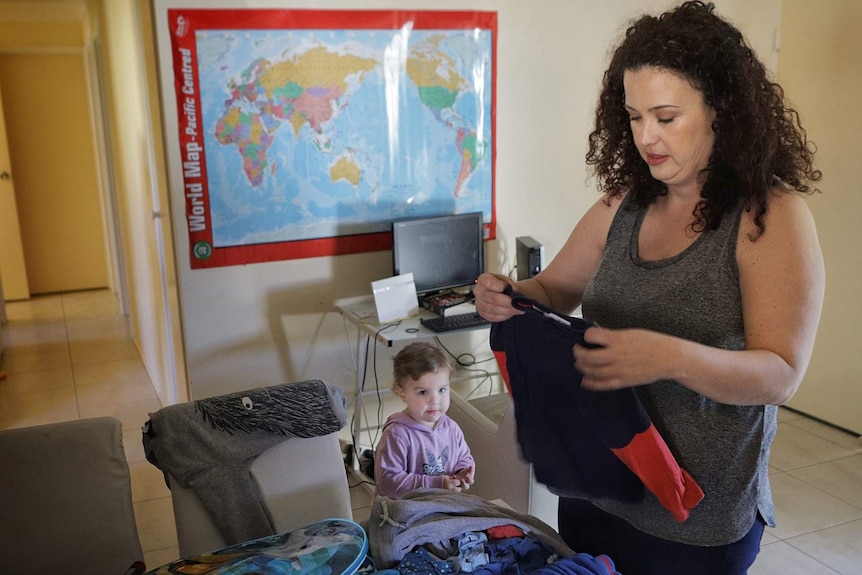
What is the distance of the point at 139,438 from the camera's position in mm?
3840

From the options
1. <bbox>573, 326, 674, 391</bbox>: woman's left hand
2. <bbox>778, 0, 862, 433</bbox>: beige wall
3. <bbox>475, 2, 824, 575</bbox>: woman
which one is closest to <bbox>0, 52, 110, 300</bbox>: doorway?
<bbox>778, 0, 862, 433</bbox>: beige wall

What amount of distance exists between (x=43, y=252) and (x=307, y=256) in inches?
179

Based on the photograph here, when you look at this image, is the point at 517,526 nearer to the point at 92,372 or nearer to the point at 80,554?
the point at 80,554

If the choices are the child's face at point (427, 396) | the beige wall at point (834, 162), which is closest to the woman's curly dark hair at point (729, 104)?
the child's face at point (427, 396)

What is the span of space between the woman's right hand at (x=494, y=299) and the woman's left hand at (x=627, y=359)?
29 cm

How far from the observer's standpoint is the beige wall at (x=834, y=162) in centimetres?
358

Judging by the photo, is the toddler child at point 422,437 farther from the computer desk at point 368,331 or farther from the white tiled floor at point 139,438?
the white tiled floor at point 139,438

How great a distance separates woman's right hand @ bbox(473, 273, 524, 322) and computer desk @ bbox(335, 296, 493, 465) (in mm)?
1503

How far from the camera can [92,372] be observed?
486 cm

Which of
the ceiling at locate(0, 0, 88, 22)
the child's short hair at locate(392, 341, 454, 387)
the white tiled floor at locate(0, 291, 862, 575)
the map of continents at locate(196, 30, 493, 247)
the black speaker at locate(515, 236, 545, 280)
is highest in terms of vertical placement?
the ceiling at locate(0, 0, 88, 22)

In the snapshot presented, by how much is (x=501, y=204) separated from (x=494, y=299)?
2.28 metres

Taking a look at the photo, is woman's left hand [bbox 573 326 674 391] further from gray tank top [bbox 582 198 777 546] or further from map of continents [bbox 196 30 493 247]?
map of continents [bbox 196 30 493 247]

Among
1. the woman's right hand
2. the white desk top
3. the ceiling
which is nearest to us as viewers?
the woman's right hand

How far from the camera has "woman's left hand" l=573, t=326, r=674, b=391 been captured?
43.0 inches
